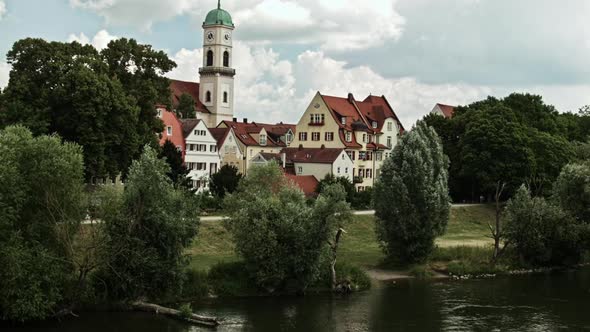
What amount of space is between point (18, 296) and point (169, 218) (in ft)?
28.4

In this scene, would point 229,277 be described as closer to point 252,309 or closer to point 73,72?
point 252,309

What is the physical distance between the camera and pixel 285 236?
44906 millimetres

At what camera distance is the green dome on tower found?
5044 inches

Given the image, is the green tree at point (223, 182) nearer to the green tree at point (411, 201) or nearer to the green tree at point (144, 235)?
the green tree at point (411, 201)

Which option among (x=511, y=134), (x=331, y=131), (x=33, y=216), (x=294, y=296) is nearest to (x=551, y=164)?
(x=511, y=134)

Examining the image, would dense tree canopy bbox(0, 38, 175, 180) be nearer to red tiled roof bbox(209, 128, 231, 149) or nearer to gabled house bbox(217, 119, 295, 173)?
red tiled roof bbox(209, 128, 231, 149)

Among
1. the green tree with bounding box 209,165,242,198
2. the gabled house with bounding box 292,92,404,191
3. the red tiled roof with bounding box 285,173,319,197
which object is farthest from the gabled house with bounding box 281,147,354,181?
the green tree with bounding box 209,165,242,198

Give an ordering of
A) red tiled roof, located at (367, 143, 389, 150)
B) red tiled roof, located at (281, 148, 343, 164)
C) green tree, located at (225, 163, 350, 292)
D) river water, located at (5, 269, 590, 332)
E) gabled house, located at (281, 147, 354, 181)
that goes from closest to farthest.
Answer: river water, located at (5, 269, 590, 332) → green tree, located at (225, 163, 350, 292) → gabled house, located at (281, 147, 354, 181) → red tiled roof, located at (281, 148, 343, 164) → red tiled roof, located at (367, 143, 389, 150)

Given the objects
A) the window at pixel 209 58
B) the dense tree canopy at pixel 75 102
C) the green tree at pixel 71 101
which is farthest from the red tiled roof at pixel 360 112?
the green tree at pixel 71 101

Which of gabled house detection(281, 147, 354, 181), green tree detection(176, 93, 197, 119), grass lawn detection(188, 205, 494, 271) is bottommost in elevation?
grass lawn detection(188, 205, 494, 271)

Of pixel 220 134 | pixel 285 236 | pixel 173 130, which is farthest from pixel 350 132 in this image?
pixel 285 236

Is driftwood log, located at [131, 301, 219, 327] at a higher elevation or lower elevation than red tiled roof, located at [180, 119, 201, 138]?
lower

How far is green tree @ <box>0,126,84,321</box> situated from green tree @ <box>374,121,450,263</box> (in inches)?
914

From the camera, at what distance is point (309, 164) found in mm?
92500
